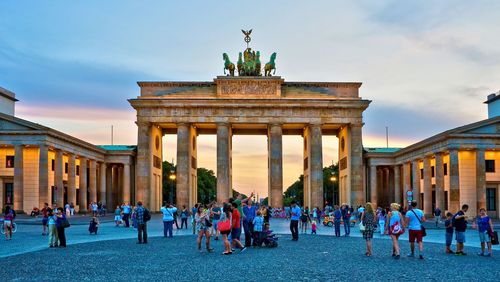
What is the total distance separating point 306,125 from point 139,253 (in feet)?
180

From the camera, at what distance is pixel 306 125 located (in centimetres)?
7675

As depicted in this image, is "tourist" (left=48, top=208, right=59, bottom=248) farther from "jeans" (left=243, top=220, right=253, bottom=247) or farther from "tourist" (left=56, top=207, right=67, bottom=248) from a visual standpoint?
"jeans" (left=243, top=220, right=253, bottom=247)

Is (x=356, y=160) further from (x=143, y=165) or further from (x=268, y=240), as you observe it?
(x=268, y=240)

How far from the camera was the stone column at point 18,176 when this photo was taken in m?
59.3

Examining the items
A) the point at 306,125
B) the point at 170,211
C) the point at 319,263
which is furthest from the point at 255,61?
the point at 319,263

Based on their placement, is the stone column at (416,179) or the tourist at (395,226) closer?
the tourist at (395,226)

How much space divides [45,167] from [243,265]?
147 ft

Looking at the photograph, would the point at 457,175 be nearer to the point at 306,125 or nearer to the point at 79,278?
the point at 306,125

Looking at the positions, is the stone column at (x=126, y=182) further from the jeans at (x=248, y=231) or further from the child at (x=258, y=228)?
the child at (x=258, y=228)

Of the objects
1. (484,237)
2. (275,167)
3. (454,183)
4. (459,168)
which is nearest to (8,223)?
A: (484,237)

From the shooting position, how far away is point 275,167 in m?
74.3

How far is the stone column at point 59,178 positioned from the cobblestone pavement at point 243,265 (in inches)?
1514

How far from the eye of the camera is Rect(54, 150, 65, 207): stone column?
62.5 m

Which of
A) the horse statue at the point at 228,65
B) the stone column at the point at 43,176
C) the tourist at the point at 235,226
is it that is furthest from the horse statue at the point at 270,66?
the tourist at the point at 235,226
